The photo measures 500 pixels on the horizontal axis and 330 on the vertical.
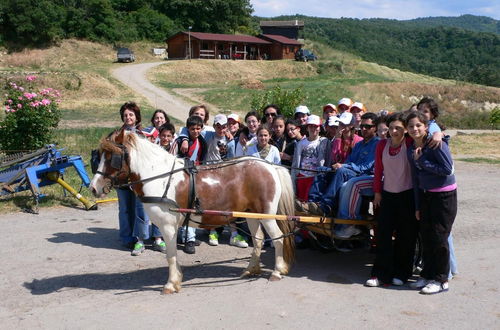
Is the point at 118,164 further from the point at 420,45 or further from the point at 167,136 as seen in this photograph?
the point at 420,45

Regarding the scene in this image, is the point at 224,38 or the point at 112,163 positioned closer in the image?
the point at 112,163

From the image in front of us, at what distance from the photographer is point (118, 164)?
5023mm

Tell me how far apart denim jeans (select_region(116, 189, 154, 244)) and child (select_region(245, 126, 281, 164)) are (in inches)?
71.0

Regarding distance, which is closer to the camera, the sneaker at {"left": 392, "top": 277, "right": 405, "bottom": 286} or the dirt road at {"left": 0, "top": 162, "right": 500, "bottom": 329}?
the dirt road at {"left": 0, "top": 162, "right": 500, "bottom": 329}

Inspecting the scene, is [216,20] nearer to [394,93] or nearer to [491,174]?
[394,93]

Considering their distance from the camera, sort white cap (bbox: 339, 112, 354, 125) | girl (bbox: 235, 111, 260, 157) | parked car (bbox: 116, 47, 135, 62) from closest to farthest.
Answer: white cap (bbox: 339, 112, 354, 125)
girl (bbox: 235, 111, 260, 157)
parked car (bbox: 116, 47, 135, 62)

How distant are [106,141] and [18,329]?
2.04 m

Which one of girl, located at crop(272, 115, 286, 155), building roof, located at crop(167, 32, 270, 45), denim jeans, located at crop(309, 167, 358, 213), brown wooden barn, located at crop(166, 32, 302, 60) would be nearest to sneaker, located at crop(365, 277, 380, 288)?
denim jeans, located at crop(309, 167, 358, 213)

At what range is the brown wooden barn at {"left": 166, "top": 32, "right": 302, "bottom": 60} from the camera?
51.8 meters

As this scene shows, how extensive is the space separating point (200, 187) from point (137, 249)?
1777 millimetres

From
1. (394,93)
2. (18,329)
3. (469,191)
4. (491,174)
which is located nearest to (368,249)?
(18,329)

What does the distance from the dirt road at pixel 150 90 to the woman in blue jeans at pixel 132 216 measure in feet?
60.3

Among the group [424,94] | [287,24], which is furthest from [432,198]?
[287,24]

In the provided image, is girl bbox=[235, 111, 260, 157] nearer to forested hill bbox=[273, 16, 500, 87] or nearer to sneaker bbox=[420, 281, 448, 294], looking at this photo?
sneaker bbox=[420, 281, 448, 294]
